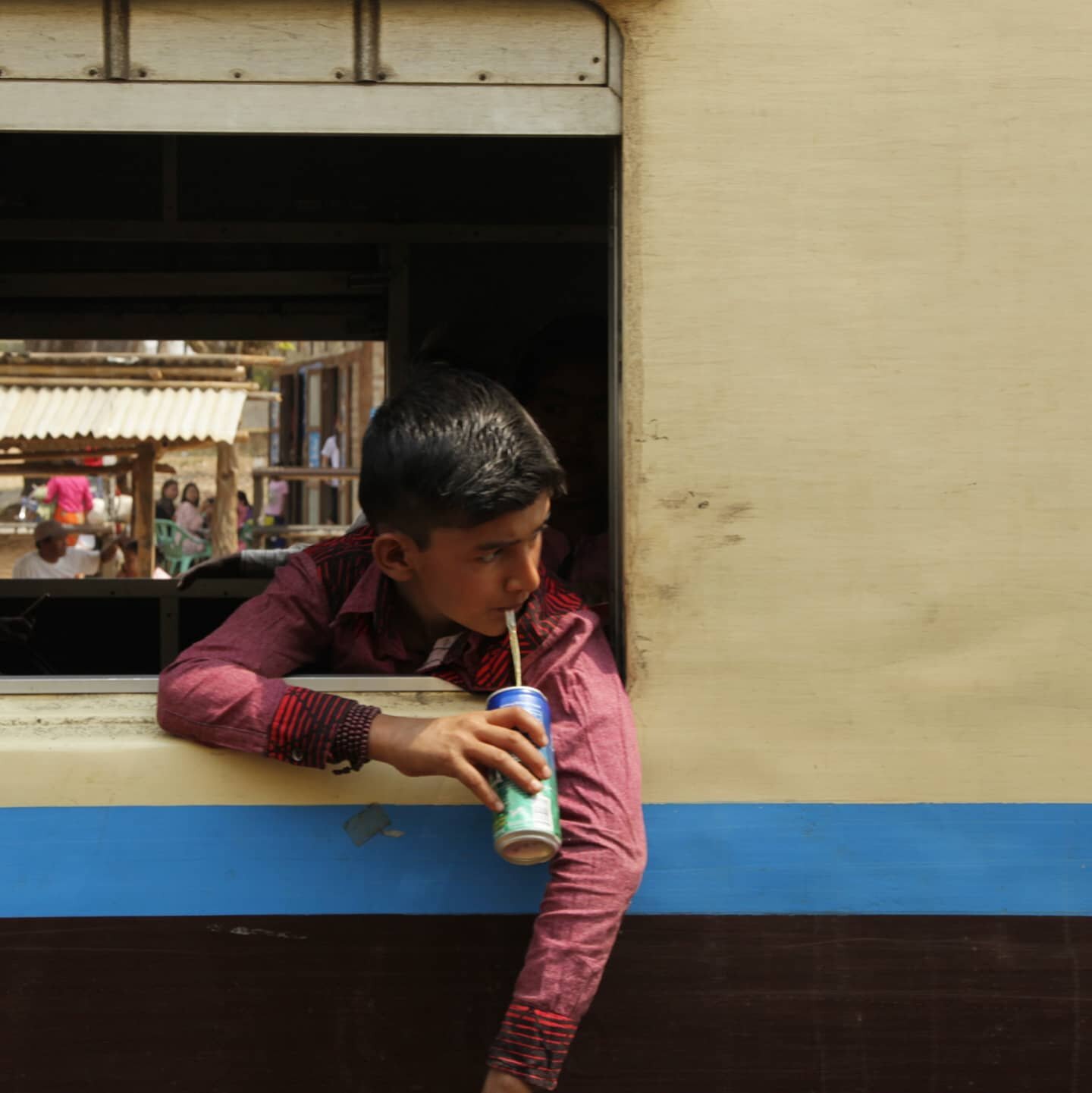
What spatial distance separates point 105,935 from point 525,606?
731 millimetres

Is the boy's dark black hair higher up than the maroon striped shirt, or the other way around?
the boy's dark black hair

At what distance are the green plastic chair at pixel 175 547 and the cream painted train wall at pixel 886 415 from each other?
14.2 m

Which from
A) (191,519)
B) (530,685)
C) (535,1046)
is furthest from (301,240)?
(191,519)

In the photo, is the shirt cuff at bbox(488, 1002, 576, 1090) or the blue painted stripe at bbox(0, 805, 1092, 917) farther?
the blue painted stripe at bbox(0, 805, 1092, 917)

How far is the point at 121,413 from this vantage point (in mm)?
11820

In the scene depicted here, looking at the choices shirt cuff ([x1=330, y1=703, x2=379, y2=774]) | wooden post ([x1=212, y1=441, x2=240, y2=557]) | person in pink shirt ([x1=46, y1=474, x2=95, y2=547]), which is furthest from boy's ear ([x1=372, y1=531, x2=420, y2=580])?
person in pink shirt ([x1=46, y1=474, x2=95, y2=547])

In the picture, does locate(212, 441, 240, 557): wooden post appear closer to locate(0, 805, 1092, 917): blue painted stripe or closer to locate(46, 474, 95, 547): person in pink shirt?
locate(46, 474, 95, 547): person in pink shirt

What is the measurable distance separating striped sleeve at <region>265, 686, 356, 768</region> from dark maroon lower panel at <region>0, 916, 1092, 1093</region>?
251mm

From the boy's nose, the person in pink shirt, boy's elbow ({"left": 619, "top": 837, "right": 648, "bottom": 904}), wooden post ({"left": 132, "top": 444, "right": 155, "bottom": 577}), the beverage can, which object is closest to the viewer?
the beverage can

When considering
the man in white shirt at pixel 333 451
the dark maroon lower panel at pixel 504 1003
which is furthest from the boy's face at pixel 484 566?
the man in white shirt at pixel 333 451

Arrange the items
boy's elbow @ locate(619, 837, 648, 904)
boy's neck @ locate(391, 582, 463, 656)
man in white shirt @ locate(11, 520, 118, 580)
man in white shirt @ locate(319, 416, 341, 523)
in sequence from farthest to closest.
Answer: man in white shirt @ locate(319, 416, 341, 523) < man in white shirt @ locate(11, 520, 118, 580) < boy's neck @ locate(391, 582, 463, 656) < boy's elbow @ locate(619, 837, 648, 904)

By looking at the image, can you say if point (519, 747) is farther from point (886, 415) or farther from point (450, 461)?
point (886, 415)

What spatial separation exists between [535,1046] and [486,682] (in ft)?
1.65

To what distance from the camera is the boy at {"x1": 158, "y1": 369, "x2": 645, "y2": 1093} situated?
154cm
